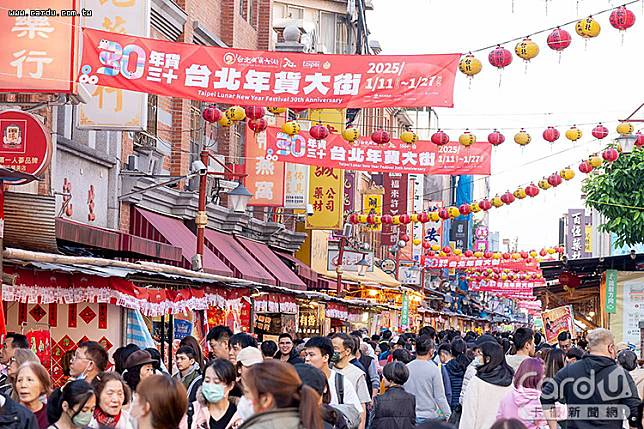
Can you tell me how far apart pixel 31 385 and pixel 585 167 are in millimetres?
19725

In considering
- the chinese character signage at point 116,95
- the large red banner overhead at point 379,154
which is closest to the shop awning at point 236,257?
the large red banner overhead at point 379,154

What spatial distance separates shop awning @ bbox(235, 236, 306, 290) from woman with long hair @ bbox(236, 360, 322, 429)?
82.7 ft

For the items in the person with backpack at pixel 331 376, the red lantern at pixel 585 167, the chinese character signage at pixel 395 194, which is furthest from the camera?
the chinese character signage at pixel 395 194

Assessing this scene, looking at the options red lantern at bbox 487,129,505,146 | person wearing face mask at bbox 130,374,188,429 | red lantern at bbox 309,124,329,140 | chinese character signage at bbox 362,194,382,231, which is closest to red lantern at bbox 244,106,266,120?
red lantern at bbox 309,124,329,140

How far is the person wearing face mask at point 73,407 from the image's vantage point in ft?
27.3

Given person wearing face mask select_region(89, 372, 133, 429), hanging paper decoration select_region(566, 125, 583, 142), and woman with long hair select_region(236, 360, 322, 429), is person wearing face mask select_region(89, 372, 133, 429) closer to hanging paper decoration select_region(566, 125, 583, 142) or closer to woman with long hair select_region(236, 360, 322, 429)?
woman with long hair select_region(236, 360, 322, 429)

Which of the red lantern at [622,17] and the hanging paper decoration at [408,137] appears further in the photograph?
the hanging paper decoration at [408,137]

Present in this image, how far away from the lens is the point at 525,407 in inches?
425

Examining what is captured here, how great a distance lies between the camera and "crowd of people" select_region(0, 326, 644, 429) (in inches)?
256

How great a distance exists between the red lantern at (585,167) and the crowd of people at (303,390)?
10953mm

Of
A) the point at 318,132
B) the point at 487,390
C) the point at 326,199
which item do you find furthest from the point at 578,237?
the point at 487,390

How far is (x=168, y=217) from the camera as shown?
89.7 ft

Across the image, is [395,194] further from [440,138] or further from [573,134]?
[573,134]

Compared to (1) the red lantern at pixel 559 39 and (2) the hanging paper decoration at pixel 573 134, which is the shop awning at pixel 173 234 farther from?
(1) the red lantern at pixel 559 39
